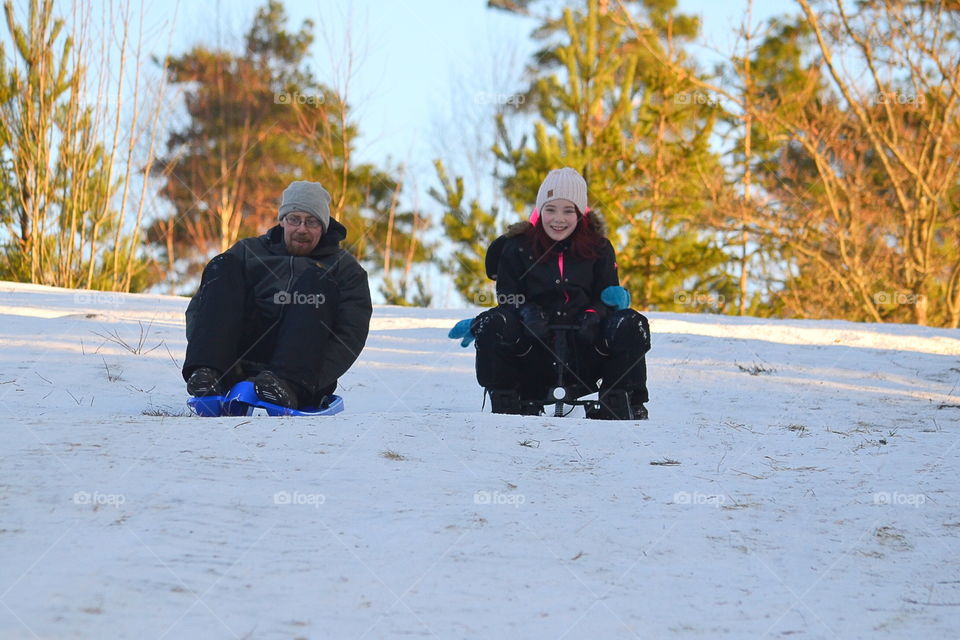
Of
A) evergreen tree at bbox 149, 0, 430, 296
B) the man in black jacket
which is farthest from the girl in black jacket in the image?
evergreen tree at bbox 149, 0, 430, 296

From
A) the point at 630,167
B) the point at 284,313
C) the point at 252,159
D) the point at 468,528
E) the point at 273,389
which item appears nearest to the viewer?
the point at 468,528

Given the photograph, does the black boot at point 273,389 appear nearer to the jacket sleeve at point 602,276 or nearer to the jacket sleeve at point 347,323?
the jacket sleeve at point 347,323

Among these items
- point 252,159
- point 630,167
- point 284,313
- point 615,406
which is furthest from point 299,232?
point 252,159

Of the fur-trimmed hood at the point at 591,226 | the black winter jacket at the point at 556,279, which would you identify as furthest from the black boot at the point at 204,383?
the fur-trimmed hood at the point at 591,226

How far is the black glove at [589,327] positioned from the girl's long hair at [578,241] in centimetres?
30

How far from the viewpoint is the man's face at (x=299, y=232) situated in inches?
158

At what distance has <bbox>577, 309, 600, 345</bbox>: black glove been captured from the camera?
3.91m

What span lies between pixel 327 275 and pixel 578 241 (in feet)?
3.53

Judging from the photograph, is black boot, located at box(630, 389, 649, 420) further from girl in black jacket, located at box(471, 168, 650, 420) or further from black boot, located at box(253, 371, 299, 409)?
black boot, located at box(253, 371, 299, 409)

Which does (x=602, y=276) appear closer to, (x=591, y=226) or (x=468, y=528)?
(x=591, y=226)

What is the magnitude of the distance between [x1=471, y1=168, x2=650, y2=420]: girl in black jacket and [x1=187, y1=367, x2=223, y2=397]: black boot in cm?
109

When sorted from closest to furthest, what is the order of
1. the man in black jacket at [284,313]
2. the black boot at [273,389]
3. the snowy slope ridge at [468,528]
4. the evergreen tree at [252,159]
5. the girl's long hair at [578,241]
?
1. the snowy slope ridge at [468,528]
2. the black boot at [273,389]
3. the man in black jacket at [284,313]
4. the girl's long hair at [578,241]
5. the evergreen tree at [252,159]

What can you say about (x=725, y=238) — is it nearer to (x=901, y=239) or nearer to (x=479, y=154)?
(x=901, y=239)

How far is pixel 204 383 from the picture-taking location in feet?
11.5
